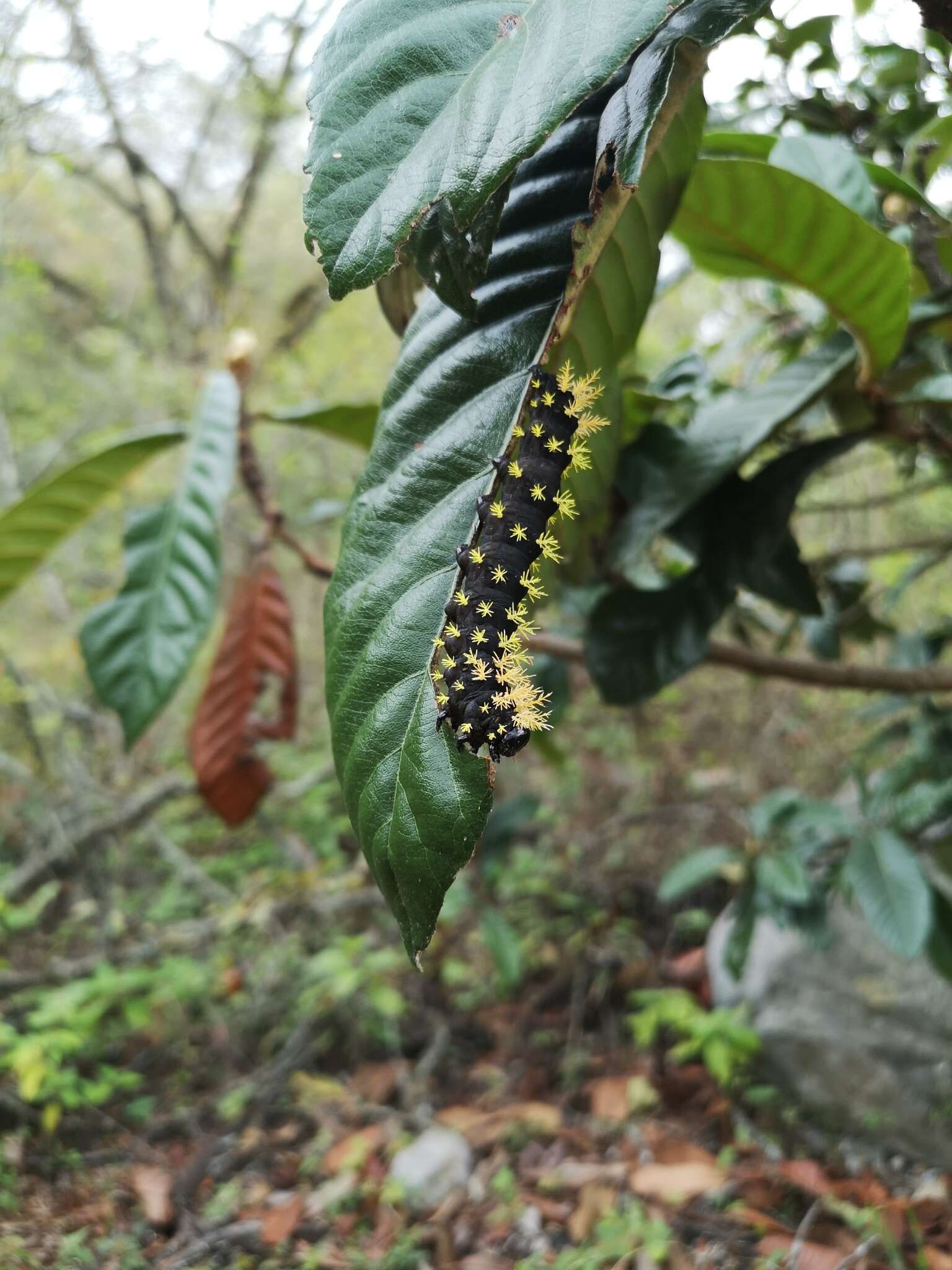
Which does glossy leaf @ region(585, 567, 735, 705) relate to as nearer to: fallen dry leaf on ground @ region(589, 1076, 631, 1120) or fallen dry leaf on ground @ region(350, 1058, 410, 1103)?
fallen dry leaf on ground @ region(589, 1076, 631, 1120)

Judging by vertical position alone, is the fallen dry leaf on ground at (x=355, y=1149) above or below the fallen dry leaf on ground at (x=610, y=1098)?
above

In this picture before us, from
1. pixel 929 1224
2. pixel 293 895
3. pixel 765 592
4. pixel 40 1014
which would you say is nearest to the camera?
pixel 765 592

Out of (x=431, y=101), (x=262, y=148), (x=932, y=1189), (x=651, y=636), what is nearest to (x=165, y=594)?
(x=651, y=636)

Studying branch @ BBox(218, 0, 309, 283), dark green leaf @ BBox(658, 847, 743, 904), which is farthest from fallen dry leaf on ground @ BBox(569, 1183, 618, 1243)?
branch @ BBox(218, 0, 309, 283)

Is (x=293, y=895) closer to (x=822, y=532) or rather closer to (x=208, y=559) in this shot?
(x=208, y=559)

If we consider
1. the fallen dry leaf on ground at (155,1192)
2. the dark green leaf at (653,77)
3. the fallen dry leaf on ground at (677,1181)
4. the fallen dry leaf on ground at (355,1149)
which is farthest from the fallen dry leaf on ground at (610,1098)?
the dark green leaf at (653,77)

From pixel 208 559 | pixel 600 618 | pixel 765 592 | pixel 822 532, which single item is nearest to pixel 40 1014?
pixel 208 559

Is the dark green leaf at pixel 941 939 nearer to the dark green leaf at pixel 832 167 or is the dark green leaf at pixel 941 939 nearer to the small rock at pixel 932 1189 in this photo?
the small rock at pixel 932 1189

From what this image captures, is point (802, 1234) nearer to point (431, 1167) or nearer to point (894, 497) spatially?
point (431, 1167)
